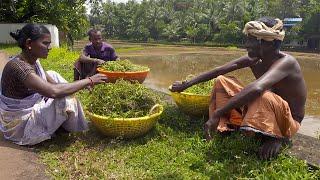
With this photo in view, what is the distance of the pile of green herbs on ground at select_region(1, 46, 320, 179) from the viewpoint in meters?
3.03

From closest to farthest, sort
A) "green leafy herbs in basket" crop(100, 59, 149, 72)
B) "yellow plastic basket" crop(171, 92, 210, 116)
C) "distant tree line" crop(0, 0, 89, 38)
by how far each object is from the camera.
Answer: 1. "yellow plastic basket" crop(171, 92, 210, 116)
2. "green leafy herbs in basket" crop(100, 59, 149, 72)
3. "distant tree line" crop(0, 0, 89, 38)

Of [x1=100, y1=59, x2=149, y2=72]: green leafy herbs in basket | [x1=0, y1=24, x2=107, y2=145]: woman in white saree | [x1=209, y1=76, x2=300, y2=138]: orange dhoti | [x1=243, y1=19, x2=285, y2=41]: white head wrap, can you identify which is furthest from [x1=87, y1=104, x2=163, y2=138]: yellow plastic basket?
[x1=100, y1=59, x2=149, y2=72]: green leafy herbs in basket

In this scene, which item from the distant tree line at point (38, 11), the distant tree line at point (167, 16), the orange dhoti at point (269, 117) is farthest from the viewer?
the distant tree line at point (167, 16)

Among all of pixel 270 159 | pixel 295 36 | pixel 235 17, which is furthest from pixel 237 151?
pixel 235 17

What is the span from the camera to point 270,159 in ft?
10.4

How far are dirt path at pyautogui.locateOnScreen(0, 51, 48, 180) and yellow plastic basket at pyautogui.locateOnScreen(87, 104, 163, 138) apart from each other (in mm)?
685

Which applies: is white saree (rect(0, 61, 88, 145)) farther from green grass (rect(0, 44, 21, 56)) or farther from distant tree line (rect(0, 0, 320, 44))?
distant tree line (rect(0, 0, 320, 44))

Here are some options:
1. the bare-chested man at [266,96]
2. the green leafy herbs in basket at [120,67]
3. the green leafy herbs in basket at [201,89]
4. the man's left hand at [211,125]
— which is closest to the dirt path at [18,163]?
the man's left hand at [211,125]

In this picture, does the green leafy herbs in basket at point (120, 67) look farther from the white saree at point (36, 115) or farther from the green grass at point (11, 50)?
the green grass at point (11, 50)

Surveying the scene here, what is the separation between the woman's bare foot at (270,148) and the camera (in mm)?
3156

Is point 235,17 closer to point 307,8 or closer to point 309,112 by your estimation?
point 307,8

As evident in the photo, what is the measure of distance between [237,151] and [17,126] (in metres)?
2.12

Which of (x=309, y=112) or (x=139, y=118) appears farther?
(x=309, y=112)

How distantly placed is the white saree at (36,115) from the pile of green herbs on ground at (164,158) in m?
0.17
